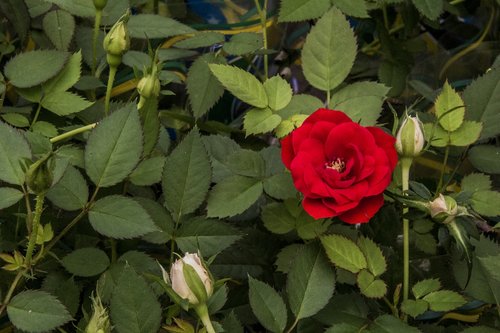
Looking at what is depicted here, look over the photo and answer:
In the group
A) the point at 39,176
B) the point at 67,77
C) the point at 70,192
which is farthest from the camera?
the point at 67,77

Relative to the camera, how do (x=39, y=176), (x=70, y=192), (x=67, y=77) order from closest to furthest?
1. (x=39, y=176)
2. (x=70, y=192)
3. (x=67, y=77)

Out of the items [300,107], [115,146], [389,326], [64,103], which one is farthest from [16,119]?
[389,326]

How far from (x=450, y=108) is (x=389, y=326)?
18 centimetres

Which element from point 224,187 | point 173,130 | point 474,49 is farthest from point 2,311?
point 474,49

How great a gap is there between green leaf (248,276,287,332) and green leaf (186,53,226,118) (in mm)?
220

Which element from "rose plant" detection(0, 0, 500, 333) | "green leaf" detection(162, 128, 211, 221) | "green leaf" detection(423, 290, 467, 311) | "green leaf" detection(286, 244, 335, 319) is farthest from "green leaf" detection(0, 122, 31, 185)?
"green leaf" detection(423, 290, 467, 311)

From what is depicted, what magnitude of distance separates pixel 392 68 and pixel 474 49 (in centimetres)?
12

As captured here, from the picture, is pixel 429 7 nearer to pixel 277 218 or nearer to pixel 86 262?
pixel 277 218

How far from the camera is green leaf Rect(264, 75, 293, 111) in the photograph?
62cm

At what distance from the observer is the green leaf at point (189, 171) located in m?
0.56

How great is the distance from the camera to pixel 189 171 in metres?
0.56

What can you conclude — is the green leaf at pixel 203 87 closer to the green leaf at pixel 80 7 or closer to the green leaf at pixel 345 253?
the green leaf at pixel 80 7

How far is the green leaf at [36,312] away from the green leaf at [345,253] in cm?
19

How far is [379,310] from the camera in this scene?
0.57m
